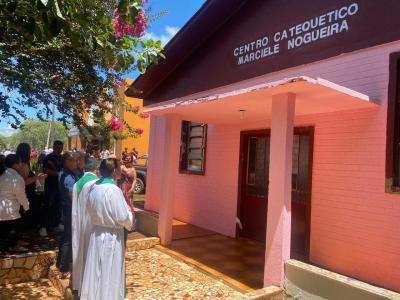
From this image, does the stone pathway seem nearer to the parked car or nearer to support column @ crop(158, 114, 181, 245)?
support column @ crop(158, 114, 181, 245)

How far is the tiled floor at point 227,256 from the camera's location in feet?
16.8

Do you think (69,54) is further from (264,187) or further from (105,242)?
(264,187)

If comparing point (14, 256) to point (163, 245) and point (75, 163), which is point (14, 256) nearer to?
point (75, 163)

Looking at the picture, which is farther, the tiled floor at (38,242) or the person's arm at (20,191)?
the tiled floor at (38,242)

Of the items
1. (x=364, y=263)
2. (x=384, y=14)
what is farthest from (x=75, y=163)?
(x=384, y=14)

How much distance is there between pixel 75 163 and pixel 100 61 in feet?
4.84

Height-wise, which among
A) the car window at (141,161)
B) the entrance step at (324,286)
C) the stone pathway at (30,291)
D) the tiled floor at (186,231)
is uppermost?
the car window at (141,161)

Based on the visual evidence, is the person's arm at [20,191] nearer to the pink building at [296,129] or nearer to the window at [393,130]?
the pink building at [296,129]

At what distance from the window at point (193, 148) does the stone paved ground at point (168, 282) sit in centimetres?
306

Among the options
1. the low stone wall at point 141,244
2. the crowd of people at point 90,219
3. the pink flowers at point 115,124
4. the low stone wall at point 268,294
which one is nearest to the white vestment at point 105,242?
the crowd of people at point 90,219

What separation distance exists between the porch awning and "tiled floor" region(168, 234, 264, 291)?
2312 mm

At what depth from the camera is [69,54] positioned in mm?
5039

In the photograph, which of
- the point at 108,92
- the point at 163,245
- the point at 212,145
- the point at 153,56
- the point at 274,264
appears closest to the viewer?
the point at 153,56

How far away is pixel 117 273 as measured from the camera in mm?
3695
